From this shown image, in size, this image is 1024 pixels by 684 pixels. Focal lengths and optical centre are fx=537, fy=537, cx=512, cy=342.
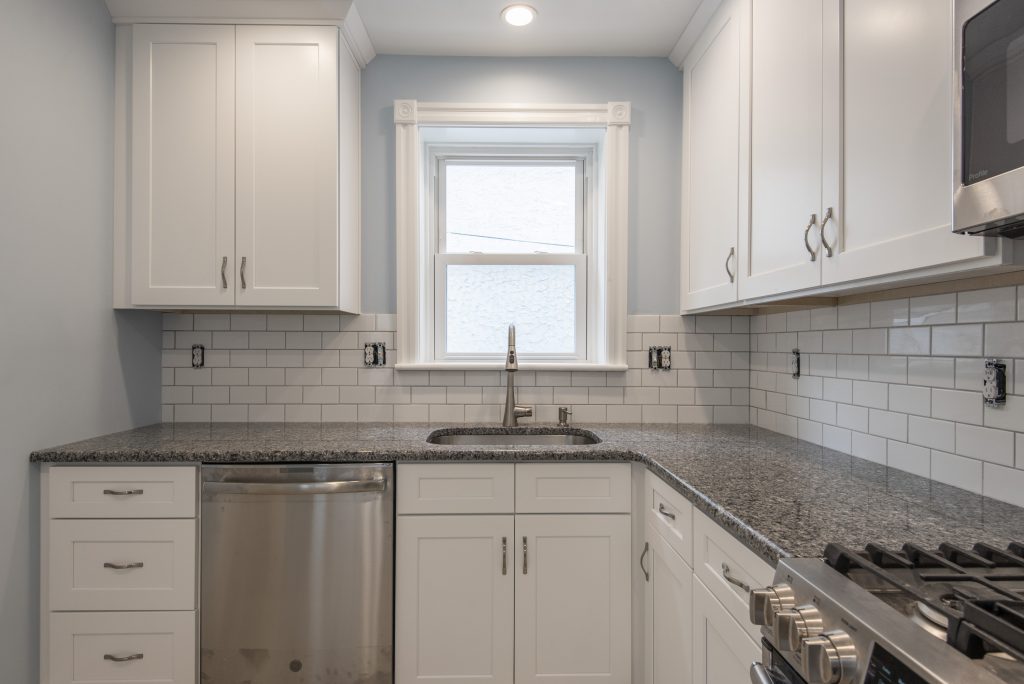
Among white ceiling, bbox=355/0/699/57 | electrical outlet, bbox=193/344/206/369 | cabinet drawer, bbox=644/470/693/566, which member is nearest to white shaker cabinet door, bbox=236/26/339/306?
white ceiling, bbox=355/0/699/57

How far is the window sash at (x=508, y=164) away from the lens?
8.50 ft

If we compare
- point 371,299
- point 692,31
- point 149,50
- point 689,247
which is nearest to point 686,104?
point 692,31

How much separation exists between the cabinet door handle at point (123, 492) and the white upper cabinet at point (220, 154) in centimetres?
71

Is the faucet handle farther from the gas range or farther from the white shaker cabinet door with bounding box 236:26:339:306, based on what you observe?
the gas range

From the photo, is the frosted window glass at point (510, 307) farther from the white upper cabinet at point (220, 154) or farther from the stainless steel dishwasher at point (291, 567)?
the stainless steel dishwasher at point (291, 567)

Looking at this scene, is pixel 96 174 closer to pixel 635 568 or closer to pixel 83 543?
pixel 83 543

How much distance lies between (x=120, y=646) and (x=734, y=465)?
205cm

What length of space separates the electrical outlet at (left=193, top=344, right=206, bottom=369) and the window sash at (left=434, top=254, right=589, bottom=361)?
39.9 inches

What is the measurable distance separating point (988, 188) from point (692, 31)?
171 cm

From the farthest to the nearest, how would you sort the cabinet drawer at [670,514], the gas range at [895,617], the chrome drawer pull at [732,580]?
the cabinet drawer at [670,514], the chrome drawer pull at [732,580], the gas range at [895,617]

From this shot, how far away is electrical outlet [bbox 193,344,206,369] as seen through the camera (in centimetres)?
236

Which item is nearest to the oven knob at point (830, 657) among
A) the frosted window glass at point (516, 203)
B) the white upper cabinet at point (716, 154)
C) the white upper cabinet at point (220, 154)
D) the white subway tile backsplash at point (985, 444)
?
the white subway tile backsplash at point (985, 444)

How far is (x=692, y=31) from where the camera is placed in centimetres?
217

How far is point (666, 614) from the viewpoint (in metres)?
1.57
